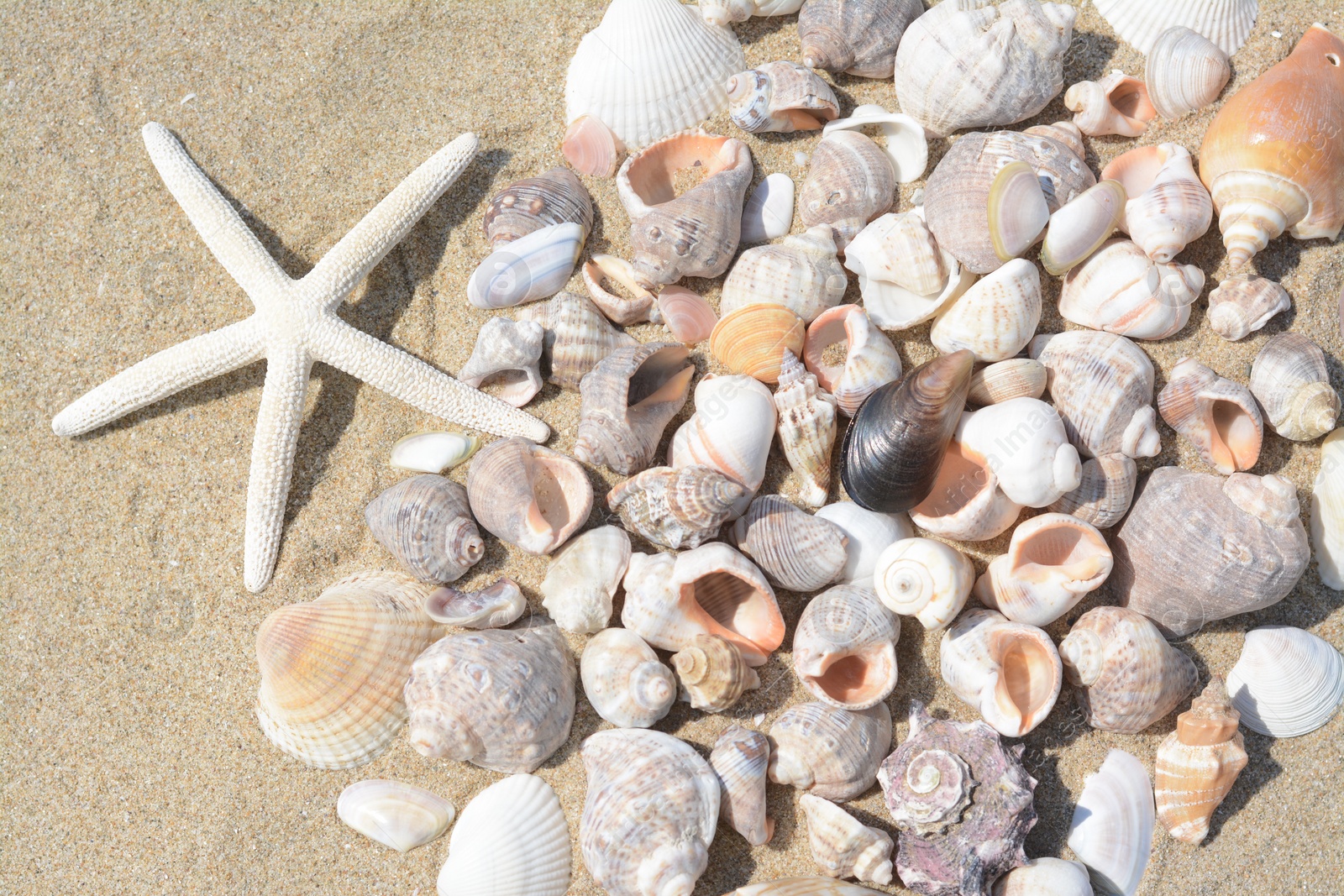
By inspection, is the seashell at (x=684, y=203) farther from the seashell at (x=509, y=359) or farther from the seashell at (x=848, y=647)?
the seashell at (x=848, y=647)

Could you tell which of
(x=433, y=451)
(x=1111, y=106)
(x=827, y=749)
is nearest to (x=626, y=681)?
(x=827, y=749)

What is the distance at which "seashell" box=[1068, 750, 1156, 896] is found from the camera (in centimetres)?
288

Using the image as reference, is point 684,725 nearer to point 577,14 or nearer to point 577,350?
point 577,350

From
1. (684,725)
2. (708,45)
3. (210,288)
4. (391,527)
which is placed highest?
(708,45)

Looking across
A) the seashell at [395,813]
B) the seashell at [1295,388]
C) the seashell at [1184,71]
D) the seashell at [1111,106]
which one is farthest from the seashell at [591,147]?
the seashell at [1295,388]

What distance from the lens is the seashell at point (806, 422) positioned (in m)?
3.04

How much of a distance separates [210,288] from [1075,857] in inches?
148

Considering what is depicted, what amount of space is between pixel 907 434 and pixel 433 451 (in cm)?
168

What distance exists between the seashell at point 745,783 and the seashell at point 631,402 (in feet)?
3.33

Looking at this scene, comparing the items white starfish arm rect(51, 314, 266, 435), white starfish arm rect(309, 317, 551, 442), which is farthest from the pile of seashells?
white starfish arm rect(51, 314, 266, 435)

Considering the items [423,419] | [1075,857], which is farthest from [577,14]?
[1075,857]

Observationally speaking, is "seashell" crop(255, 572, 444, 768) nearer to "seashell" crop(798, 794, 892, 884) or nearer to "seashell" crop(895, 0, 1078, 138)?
"seashell" crop(798, 794, 892, 884)

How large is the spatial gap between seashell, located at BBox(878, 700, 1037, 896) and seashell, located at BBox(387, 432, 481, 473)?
73.4 inches

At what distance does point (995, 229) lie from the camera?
2973 mm
